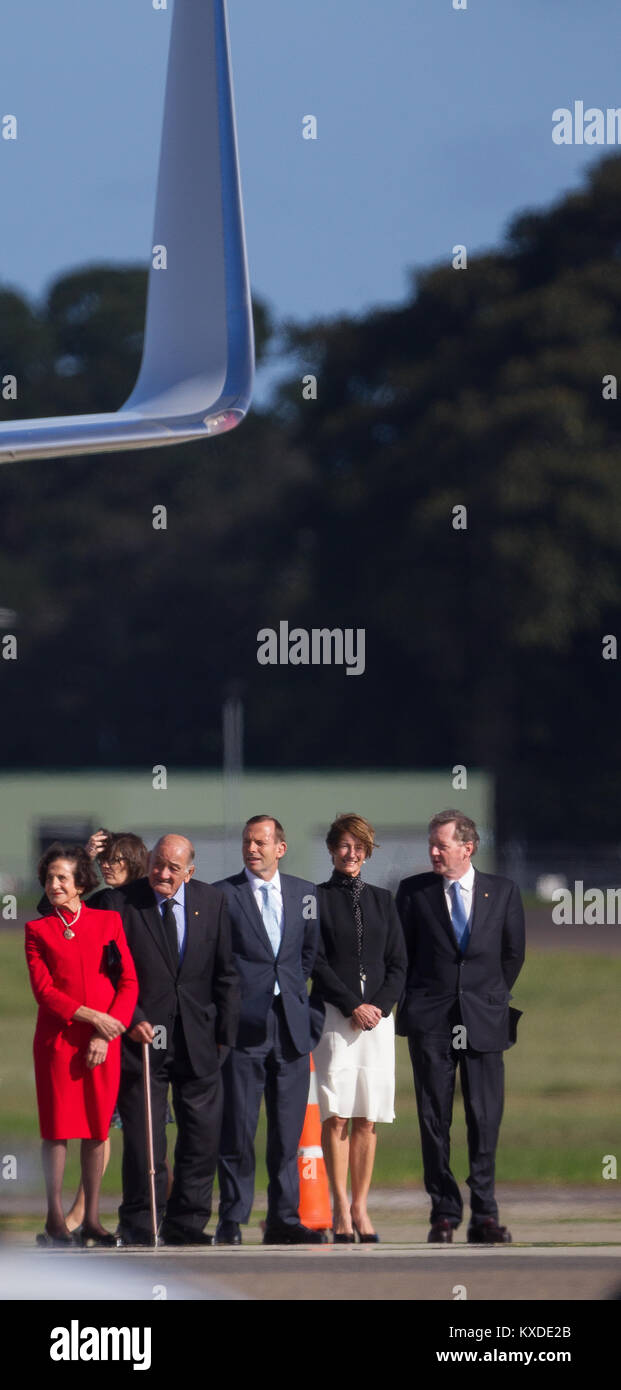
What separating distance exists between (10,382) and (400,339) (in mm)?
13098

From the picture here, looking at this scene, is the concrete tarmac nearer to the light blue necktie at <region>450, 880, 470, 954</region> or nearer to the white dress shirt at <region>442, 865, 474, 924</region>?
the light blue necktie at <region>450, 880, 470, 954</region>

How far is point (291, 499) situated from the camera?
5903 centimetres

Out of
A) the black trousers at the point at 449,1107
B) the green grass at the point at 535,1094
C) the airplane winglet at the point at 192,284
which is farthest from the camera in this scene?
the green grass at the point at 535,1094

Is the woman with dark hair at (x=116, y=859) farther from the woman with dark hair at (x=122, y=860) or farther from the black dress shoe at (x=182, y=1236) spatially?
the black dress shoe at (x=182, y=1236)

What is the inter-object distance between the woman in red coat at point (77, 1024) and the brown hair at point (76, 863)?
0.05 feet

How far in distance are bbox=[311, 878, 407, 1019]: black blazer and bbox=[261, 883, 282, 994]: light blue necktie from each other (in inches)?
8.5

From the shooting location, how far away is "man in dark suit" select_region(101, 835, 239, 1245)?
314 inches

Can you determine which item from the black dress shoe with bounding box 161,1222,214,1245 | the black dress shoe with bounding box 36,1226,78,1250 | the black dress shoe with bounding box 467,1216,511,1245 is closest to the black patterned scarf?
the black dress shoe with bounding box 467,1216,511,1245

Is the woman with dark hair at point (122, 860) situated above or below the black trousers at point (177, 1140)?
above

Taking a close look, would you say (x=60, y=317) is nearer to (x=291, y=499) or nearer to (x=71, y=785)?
(x=291, y=499)

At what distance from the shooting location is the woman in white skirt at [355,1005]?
27.4ft

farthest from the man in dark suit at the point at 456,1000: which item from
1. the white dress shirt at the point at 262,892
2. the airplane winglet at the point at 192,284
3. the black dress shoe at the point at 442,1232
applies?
the airplane winglet at the point at 192,284

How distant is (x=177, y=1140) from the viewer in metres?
7.98

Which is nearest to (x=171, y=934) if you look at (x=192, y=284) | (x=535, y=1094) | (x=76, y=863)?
(x=76, y=863)
